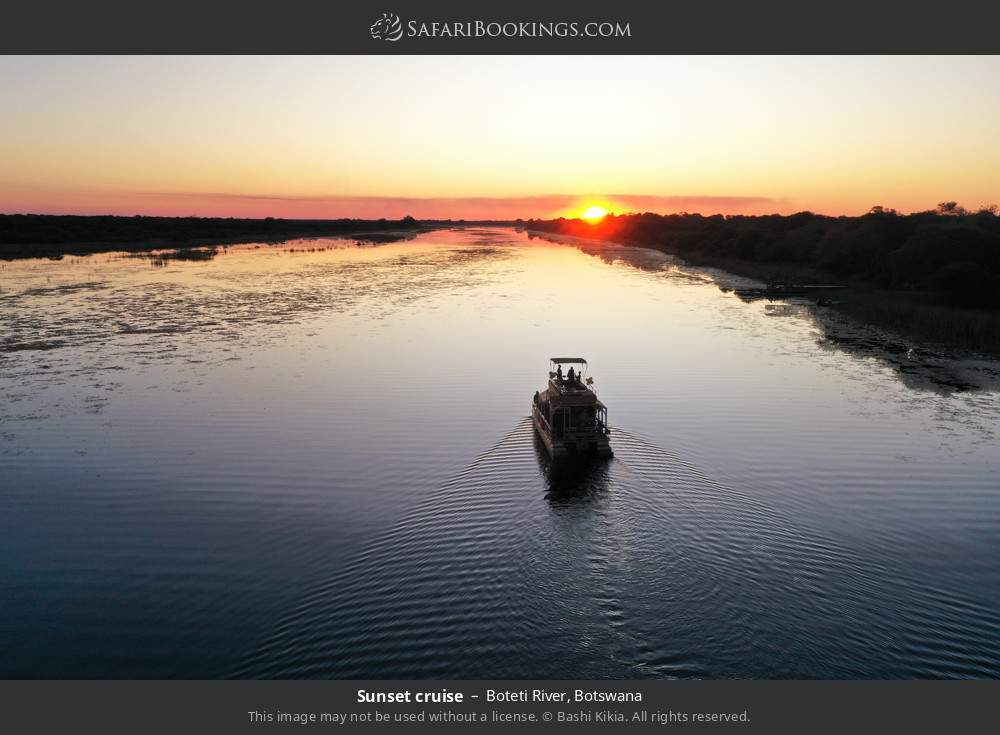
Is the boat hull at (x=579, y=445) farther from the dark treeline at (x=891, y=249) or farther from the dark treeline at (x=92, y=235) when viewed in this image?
the dark treeline at (x=92, y=235)

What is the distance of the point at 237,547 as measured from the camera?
19875mm

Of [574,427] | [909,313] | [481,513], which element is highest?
[909,313]

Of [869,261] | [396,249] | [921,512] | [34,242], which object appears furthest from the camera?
[396,249]

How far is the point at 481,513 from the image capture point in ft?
72.2

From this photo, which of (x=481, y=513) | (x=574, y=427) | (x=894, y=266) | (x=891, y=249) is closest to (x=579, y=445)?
(x=574, y=427)

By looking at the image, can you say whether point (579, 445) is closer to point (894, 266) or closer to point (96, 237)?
point (894, 266)

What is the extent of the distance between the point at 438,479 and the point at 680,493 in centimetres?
860

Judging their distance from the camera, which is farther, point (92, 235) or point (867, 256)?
point (92, 235)

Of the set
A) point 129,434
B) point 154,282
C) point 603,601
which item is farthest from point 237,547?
point 154,282

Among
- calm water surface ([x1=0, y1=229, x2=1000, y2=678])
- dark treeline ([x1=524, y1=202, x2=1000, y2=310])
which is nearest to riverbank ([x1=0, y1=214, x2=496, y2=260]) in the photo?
calm water surface ([x1=0, y1=229, x2=1000, y2=678])

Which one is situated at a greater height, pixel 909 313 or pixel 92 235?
pixel 92 235

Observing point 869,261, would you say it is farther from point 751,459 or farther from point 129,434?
point 129,434

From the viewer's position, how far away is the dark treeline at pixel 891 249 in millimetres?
60000

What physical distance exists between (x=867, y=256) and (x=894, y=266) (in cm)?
1216
